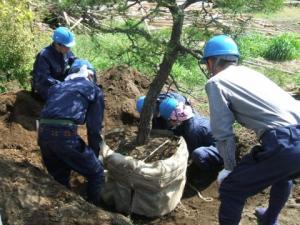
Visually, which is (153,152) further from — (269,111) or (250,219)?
(269,111)

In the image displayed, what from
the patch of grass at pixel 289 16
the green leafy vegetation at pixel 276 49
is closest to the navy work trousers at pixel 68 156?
the green leafy vegetation at pixel 276 49

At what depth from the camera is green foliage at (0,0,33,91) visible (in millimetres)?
6352

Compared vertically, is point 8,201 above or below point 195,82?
below

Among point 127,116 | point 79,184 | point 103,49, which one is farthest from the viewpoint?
point 127,116

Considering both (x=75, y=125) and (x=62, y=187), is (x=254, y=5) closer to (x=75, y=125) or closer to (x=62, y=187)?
(x=75, y=125)

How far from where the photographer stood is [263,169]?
Answer: 312 cm

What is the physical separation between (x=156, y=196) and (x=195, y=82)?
56.8 inches

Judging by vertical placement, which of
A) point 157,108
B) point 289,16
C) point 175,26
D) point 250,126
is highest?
point 175,26

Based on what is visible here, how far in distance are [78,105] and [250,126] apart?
4.61 ft

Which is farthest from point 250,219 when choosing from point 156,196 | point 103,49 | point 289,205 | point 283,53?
point 283,53

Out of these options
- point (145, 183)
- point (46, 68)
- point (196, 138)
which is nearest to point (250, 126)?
point (145, 183)

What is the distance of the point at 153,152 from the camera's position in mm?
4418

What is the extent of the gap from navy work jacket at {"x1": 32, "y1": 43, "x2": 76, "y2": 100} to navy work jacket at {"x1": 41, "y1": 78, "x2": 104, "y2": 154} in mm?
1255

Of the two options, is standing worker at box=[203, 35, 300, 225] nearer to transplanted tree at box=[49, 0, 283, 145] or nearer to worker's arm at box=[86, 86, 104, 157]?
transplanted tree at box=[49, 0, 283, 145]
